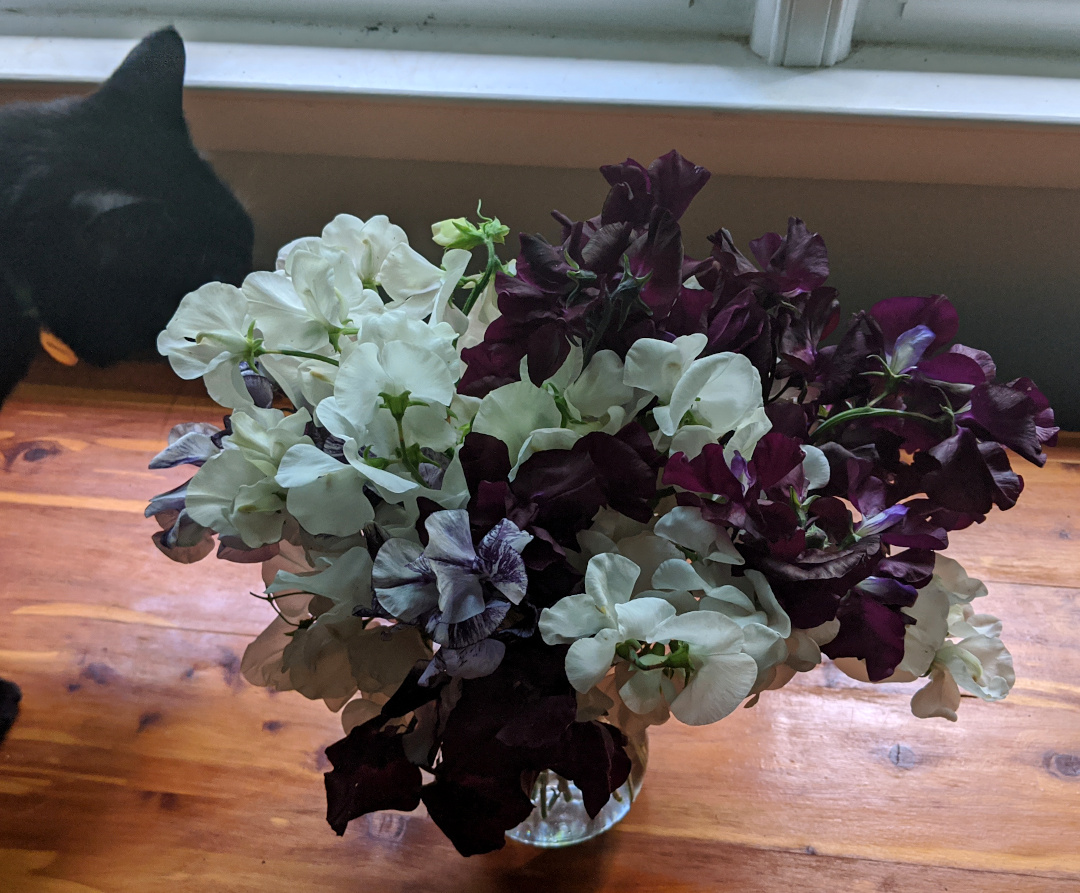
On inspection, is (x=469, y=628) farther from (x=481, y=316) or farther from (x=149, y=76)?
(x=149, y=76)

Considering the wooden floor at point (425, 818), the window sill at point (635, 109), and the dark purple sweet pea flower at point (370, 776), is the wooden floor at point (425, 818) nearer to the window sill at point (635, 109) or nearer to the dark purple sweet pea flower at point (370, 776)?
the dark purple sweet pea flower at point (370, 776)

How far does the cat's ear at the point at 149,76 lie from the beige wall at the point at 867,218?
83mm

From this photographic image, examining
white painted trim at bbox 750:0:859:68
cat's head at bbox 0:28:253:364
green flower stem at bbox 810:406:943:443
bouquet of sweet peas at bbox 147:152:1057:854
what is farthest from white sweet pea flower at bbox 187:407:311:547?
white painted trim at bbox 750:0:859:68

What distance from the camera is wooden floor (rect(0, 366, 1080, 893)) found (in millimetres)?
522

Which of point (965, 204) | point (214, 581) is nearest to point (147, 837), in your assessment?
point (214, 581)

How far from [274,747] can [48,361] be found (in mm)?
482

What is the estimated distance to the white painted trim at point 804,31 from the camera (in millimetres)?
724

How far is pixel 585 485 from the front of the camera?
0.31 meters

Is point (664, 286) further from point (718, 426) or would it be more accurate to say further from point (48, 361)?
point (48, 361)

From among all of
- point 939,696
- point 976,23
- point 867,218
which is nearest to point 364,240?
point 939,696

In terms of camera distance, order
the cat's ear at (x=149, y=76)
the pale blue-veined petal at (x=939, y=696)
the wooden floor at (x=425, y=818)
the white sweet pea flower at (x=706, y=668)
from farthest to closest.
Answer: the cat's ear at (x=149, y=76) → the wooden floor at (x=425, y=818) → the pale blue-veined petal at (x=939, y=696) → the white sweet pea flower at (x=706, y=668)

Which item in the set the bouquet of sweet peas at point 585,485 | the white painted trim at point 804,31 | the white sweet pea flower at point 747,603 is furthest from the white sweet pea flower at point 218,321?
the white painted trim at point 804,31

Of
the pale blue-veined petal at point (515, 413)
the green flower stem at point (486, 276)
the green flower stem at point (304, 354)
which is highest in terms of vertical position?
the green flower stem at point (486, 276)

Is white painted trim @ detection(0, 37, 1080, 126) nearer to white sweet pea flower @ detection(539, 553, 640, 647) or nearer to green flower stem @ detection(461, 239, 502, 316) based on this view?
green flower stem @ detection(461, 239, 502, 316)
